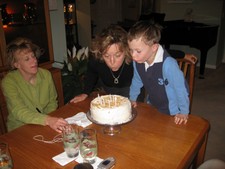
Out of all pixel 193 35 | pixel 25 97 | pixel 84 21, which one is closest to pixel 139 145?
pixel 25 97

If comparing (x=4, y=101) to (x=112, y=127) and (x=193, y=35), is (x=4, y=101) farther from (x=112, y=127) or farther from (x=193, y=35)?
(x=193, y=35)

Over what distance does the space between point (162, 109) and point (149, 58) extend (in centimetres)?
39

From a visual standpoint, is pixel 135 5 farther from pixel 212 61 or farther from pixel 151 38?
pixel 151 38

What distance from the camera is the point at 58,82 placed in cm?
271

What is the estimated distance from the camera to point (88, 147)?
3.45ft

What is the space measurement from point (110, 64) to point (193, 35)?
318 centimetres

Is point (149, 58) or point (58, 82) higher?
point (149, 58)

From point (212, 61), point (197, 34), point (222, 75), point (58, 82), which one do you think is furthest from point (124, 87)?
point (212, 61)

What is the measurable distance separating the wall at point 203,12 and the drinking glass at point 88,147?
4689 millimetres

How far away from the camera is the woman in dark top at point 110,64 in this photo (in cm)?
161

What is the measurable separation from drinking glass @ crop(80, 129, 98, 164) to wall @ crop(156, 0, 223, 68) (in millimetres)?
4689

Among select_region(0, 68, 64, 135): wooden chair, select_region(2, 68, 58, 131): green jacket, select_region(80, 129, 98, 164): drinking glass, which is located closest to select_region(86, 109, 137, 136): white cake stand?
select_region(80, 129, 98, 164): drinking glass

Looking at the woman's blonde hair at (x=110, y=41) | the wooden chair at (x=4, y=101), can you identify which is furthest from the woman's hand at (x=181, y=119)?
the wooden chair at (x=4, y=101)

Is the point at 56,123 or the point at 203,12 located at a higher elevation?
the point at 203,12
